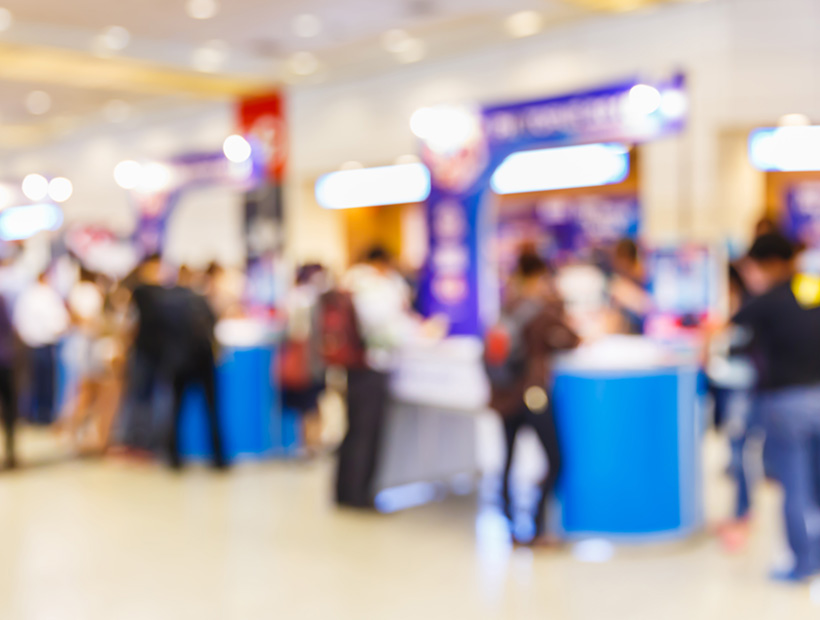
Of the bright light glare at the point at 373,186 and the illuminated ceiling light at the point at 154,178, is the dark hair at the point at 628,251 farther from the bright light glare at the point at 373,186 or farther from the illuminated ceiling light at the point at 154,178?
the illuminated ceiling light at the point at 154,178

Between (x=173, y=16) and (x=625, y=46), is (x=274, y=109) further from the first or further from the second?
(x=625, y=46)

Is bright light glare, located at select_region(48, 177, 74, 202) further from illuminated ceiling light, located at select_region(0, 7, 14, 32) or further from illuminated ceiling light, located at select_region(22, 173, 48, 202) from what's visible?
illuminated ceiling light, located at select_region(0, 7, 14, 32)

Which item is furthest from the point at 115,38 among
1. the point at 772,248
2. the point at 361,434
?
the point at 772,248

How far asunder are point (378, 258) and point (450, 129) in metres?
1.60

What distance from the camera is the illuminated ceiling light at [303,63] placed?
10.2 meters

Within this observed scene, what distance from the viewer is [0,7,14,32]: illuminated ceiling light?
8.28 m

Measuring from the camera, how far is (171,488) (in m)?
5.89

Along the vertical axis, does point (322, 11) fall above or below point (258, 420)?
above

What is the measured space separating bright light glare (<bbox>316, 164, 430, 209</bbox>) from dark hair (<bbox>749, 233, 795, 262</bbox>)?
6818mm

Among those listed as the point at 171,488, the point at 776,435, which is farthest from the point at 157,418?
the point at 776,435

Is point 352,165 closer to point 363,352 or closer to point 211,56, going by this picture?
point 211,56

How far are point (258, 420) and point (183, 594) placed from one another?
2.75m

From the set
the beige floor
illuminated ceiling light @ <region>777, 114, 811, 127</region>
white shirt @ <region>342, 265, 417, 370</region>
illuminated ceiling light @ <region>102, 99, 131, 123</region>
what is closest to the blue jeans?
the beige floor

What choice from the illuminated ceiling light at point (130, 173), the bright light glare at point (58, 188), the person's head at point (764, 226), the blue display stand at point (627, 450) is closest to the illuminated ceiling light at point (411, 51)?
the illuminated ceiling light at point (130, 173)
